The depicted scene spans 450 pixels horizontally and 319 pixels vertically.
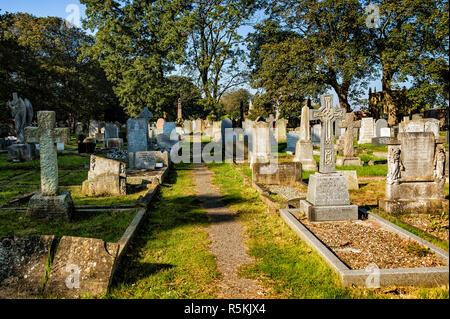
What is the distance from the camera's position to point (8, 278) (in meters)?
3.10

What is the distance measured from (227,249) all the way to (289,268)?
1125mm

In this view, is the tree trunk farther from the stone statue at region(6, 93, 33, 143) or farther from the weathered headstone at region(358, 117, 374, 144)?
the stone statue at region(6, 93, 33, 143)

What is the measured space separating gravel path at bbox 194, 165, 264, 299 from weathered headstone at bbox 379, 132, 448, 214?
330 centimetres

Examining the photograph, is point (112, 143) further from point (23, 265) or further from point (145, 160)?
point (23, 265)

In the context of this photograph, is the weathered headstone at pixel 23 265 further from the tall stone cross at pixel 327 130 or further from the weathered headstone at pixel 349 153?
the weathered headstone at pixel 349 153

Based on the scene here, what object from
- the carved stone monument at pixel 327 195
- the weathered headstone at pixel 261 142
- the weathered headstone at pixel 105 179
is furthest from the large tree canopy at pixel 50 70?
the carved stone monument at pixel 327 195

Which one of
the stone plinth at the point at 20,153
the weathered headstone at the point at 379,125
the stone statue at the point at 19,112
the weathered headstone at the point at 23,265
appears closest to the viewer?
the weathered headstone at the point at 23,265

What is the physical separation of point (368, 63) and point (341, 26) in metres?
3.72

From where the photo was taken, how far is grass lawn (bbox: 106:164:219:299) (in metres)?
3.36

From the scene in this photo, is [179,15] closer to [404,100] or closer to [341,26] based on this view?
[341,26]

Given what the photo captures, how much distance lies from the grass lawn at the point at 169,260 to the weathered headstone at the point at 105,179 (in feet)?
5.86

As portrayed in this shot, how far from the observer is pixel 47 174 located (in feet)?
19.2

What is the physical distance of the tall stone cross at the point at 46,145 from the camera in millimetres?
5840

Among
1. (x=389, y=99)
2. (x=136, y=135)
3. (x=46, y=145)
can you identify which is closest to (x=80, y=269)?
(x=46, y=145)
